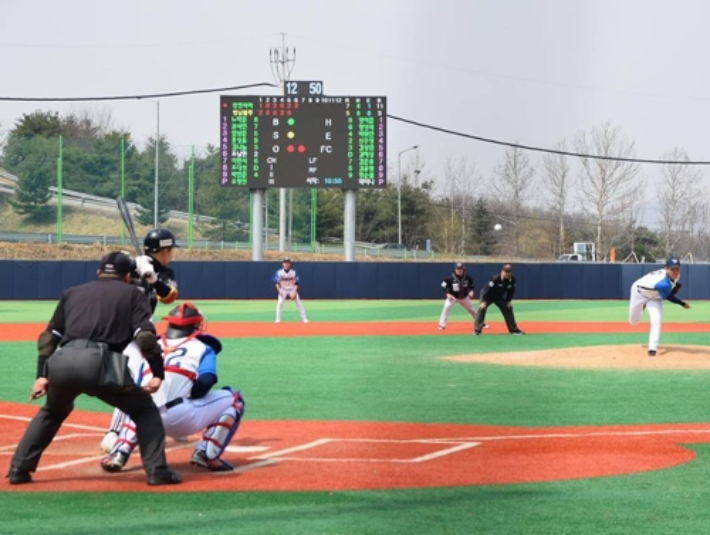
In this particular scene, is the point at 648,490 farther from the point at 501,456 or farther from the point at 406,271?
the point at 406,271

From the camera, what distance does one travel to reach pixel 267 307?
1419 inches

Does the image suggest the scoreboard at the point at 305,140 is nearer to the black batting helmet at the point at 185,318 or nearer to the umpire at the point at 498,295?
the umpire at the point at 498,295

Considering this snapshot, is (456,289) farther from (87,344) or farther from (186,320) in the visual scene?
(87,344)

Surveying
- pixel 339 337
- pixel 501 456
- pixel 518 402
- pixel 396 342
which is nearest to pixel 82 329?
pixel 501 456

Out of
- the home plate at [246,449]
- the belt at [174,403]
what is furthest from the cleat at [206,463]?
the home plate at [246,449]

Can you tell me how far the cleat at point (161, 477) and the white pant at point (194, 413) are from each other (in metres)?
0.56

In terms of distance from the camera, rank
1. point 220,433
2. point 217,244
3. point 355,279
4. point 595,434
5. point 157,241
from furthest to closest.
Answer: point 217,244, point 355,279, point 595,434, point 157,241, point 220,433

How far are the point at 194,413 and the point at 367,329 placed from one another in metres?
17.1

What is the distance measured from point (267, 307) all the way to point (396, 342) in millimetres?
15255

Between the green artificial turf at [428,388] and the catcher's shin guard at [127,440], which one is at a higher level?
the catcher's shin guard at [127,440]

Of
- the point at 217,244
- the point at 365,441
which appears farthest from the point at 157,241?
the point at 217,244

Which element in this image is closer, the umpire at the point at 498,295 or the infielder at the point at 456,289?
the umpire at the point at 498,295

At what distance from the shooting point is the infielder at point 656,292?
17250mm

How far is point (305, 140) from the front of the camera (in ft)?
115
